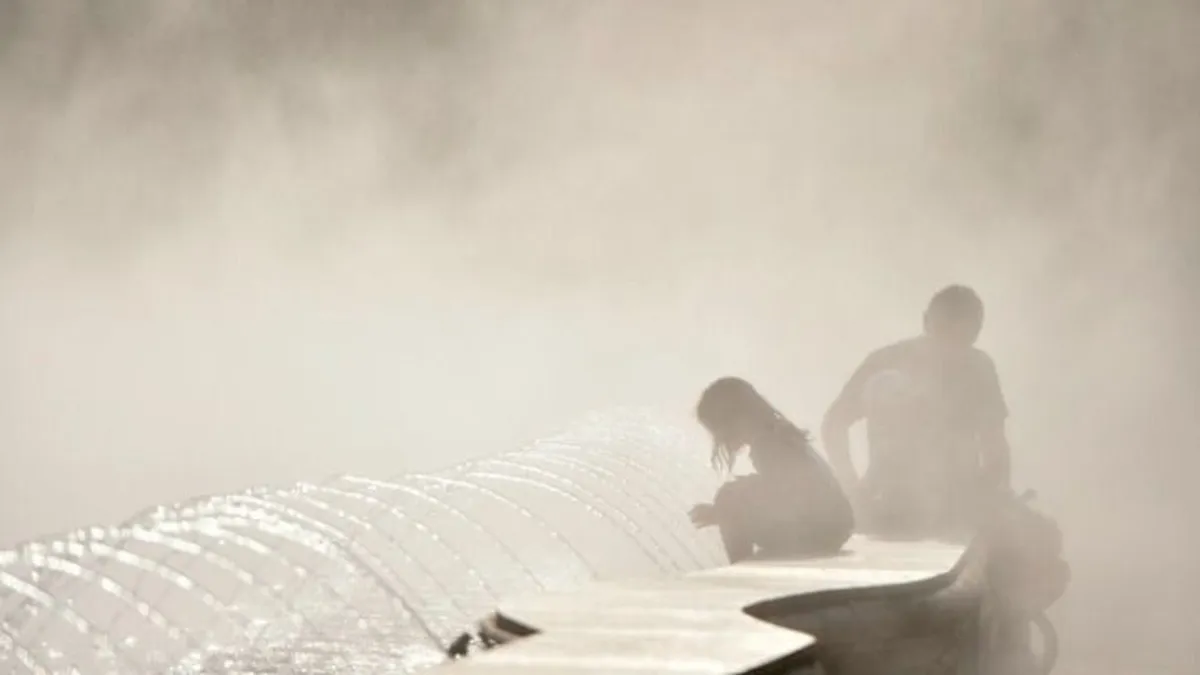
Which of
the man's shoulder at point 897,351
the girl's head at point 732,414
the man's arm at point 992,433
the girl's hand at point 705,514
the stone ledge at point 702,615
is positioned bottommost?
the stone ledge at point 702,615

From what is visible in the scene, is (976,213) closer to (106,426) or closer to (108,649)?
(106,426)

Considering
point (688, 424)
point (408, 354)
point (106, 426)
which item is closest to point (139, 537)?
point (688, 424)

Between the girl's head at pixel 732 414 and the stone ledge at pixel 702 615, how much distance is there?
3.12 ft

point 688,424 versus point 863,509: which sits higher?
point 688,424

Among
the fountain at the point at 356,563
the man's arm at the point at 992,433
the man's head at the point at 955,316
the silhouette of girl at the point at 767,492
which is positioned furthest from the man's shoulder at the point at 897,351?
the fountain at the point at 356,563

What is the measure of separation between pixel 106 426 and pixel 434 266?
11.4m

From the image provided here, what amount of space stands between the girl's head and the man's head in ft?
9.34

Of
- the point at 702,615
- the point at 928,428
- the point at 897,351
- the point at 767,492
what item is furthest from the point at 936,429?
the point at 702,615

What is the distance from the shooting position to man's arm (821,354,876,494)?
11305 millimetres

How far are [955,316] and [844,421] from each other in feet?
4.56

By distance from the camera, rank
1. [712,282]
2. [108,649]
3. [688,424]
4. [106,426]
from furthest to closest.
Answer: [712,282] < [106,426] < [688,424] < [108,649]

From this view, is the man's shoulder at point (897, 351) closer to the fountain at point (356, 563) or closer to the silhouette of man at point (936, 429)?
the silhouette of man at point (936, 429)

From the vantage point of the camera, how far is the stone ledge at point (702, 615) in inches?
169

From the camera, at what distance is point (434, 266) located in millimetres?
39562
